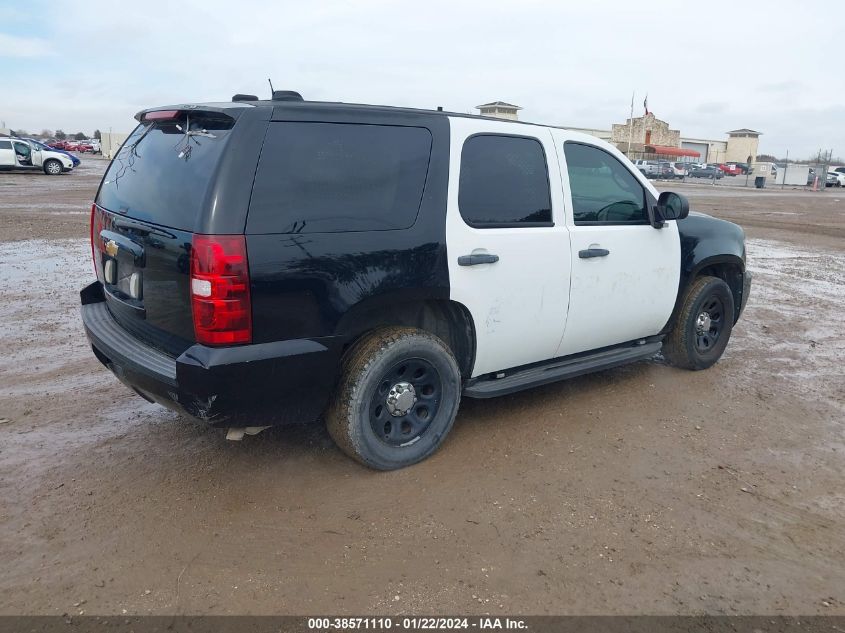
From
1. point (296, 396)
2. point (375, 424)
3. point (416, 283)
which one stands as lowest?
point (375, 424)

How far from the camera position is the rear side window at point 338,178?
317 centimetres

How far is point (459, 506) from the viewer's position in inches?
136

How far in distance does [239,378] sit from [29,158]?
108ft

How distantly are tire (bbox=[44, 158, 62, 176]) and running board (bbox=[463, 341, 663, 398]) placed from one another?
107ft

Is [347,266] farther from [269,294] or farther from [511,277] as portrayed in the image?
[511,277]

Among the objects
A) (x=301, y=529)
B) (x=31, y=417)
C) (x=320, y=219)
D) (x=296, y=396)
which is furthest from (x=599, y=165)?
(x=31, y=417)

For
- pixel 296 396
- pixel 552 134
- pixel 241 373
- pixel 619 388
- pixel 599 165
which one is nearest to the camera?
pixel 241 373

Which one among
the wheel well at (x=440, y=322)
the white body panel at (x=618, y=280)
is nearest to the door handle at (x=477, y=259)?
the wheel well at (x=440, y=322)

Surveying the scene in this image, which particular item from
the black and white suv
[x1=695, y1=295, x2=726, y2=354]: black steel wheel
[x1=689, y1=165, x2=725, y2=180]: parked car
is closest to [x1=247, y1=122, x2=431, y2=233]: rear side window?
the black and white suv

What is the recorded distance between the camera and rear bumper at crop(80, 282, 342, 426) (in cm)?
307

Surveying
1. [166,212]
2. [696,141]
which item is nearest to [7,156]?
[166,212]

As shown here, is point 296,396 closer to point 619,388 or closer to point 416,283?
point 416,283

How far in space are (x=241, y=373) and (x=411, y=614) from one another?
4.19 feet

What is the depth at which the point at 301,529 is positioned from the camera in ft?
10.6
